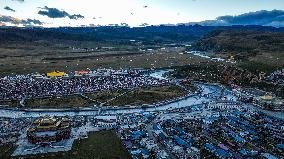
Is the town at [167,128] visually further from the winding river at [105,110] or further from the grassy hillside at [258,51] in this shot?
the grassy hillside at [258,51]

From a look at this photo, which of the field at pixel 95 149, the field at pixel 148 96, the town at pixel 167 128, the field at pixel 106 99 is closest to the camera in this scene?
the field at pixel 95 149

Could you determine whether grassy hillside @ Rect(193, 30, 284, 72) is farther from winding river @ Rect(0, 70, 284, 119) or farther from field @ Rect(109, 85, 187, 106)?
field @ Rect(109, 85, 187, 106)

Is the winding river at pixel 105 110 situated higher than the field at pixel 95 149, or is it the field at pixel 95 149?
the field at pixel 95 149

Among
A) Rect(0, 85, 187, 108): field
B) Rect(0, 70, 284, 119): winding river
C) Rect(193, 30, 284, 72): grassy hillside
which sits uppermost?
Rect(193, 30, 284, 72): grassy hillside

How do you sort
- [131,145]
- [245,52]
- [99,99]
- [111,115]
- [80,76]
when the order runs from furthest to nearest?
[245,52]
[80,76]
[99,99]
[111,115]
[131,145]

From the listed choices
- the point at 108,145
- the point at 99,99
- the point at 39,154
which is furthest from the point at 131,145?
the point at 99,99

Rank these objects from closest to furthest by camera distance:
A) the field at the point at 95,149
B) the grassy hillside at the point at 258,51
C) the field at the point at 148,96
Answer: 1. the field at the point at 95,149
2. the field at the point at 148,96
3. the grassy hillside at the point at 258,51

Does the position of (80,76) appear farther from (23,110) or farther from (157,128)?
(157,128)

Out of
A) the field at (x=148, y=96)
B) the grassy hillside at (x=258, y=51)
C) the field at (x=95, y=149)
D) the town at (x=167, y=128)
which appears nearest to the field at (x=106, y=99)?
the field at (x=148, y=96)

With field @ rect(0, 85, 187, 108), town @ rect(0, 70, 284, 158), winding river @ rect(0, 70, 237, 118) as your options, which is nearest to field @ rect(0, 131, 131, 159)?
town @ rect(0, 70, 284, 158)
